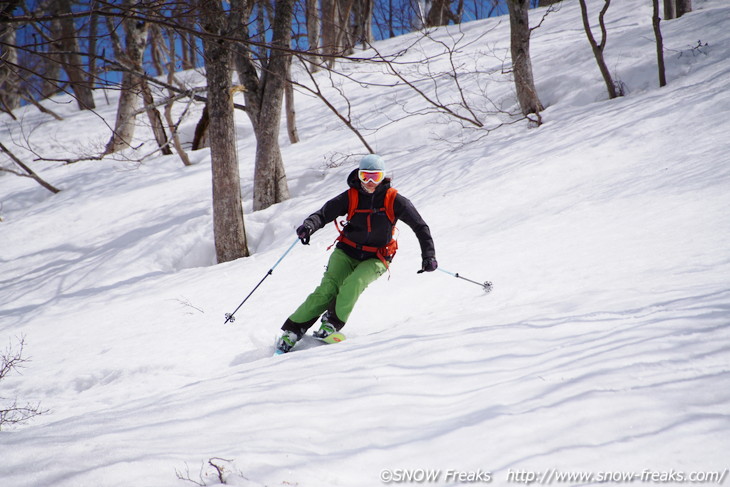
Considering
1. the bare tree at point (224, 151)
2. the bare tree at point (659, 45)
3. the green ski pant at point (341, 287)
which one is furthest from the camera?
the bare tree at point (659, 45)

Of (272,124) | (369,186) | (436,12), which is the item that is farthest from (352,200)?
(436,12)

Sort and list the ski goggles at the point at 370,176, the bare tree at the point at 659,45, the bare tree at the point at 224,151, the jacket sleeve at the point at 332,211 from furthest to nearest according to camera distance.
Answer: the bare tree at the point at 659,45, the bare tree at the point at 224,151, the jacket sleeve at the point at 332,211, the ski goggles at the point at 370,176

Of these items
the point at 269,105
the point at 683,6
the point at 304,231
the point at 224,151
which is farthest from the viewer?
the point at 683,6

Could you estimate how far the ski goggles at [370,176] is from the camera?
3.87 meters

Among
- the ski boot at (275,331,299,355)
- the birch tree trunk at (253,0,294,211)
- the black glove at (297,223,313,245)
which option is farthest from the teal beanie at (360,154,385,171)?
the birch tree trunk at (253,0,294,211)

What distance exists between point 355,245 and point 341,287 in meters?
0.40

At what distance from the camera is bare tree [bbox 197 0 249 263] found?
7.00m

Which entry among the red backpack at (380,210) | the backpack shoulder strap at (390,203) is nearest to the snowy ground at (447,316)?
the red backpack at (380,210)

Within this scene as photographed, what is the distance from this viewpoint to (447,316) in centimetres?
388

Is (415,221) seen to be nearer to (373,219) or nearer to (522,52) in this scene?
(373,219)

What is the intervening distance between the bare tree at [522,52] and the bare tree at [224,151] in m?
5.04

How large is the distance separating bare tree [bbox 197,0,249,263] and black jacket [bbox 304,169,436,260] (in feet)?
12.3

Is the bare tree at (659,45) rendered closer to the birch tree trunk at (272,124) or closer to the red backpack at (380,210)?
the birch tree trunk at (272,124)

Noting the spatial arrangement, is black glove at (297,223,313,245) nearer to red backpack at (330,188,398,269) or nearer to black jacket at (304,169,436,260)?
black jacket at (304,169,436,260)
